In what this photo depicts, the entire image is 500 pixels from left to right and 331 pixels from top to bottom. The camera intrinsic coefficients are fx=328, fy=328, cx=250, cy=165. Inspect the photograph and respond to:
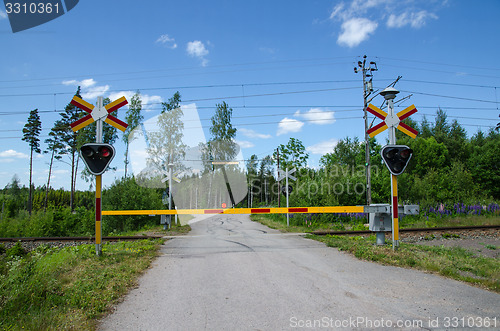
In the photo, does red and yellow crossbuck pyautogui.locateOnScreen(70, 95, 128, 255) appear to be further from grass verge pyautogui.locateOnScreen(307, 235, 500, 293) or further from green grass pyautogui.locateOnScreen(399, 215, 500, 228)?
green grass pyautogui.locateOnScreen(399, 215, 500, 228)

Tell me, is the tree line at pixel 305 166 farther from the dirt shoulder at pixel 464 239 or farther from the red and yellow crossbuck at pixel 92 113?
the red and yellow crossbuck at pixel 92 113

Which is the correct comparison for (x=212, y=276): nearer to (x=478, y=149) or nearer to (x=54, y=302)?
(x=54, y=302)

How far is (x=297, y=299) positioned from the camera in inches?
185

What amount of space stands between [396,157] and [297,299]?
17.1 ft

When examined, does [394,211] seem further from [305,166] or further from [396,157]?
[305,166]

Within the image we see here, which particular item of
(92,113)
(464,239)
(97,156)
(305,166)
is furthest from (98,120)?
(305,166)

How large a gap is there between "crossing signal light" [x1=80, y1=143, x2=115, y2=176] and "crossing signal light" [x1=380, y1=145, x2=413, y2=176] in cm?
677

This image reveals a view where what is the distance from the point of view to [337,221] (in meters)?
19.8

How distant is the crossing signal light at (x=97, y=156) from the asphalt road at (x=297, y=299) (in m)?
2.65

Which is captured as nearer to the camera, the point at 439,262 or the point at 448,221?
the point at 439,262

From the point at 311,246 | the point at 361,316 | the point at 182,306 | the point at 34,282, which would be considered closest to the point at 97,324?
the point at 182,306

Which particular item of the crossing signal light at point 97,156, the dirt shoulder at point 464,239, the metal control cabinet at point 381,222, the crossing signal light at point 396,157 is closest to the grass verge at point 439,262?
the metal control cabinet at point 381,222

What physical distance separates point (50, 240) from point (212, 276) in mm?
11351

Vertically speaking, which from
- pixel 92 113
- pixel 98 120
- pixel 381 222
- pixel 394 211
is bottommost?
pixel 381 222
